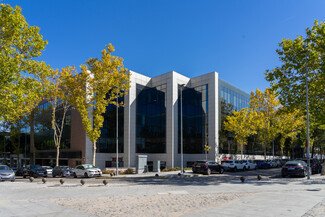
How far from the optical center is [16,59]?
59.3 ft

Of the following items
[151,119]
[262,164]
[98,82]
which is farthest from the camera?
[151,119]

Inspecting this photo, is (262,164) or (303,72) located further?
(262,164)

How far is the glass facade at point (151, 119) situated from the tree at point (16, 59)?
979 inches

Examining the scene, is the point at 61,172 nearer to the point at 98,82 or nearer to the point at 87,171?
the point at 87,171

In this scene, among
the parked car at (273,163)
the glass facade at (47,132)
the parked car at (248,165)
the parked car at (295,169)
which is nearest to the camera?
the parked car at (295,169)

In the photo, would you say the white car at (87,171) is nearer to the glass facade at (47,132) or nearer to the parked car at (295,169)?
the glass facade at (47,132)

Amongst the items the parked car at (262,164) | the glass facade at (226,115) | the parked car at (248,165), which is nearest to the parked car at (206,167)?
the parked car at (248,165)

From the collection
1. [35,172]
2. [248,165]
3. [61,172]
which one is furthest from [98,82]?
[248,165]

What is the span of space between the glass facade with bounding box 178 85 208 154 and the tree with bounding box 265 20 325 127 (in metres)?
19.8

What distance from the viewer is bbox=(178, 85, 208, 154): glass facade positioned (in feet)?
147

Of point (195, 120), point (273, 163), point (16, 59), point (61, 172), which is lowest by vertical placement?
point (273, 163)

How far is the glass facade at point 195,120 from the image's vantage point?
4466 cm

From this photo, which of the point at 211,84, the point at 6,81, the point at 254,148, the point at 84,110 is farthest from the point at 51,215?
the point at 254,148

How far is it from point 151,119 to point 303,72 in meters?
25.8
